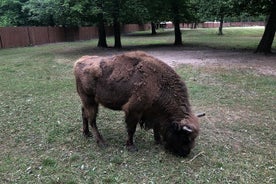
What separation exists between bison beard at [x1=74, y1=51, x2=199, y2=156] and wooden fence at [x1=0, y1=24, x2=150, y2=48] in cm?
2289

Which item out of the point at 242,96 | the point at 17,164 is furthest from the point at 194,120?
the point at 242,96

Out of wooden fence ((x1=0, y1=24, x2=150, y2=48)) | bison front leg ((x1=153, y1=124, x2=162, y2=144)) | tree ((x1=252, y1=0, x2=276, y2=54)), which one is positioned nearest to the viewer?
bison front leg ((x1=153, y1=124, x2=162, y2=144))

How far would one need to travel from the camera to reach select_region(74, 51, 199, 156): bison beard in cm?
533

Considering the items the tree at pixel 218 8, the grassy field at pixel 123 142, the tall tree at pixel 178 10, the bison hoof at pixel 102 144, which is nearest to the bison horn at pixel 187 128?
the grassy field at pixel 123 142

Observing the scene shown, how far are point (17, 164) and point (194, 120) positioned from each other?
2811mm

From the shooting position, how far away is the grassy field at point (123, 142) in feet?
16.1

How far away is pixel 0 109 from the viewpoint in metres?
8.38

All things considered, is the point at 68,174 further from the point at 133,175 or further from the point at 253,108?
the point at 253,108

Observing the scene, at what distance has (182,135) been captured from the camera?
5223 millimetres

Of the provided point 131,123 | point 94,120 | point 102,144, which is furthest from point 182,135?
point 94,120

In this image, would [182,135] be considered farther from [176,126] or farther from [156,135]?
[156,135]

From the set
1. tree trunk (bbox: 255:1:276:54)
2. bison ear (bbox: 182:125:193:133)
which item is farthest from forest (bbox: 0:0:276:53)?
bison ear (bbox: 182:125:193:133)

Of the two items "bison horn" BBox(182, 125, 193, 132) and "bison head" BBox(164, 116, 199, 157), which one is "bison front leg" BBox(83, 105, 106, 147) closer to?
"bison head" BBox(164, 116, 199, 157)

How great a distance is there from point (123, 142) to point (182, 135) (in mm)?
1287
